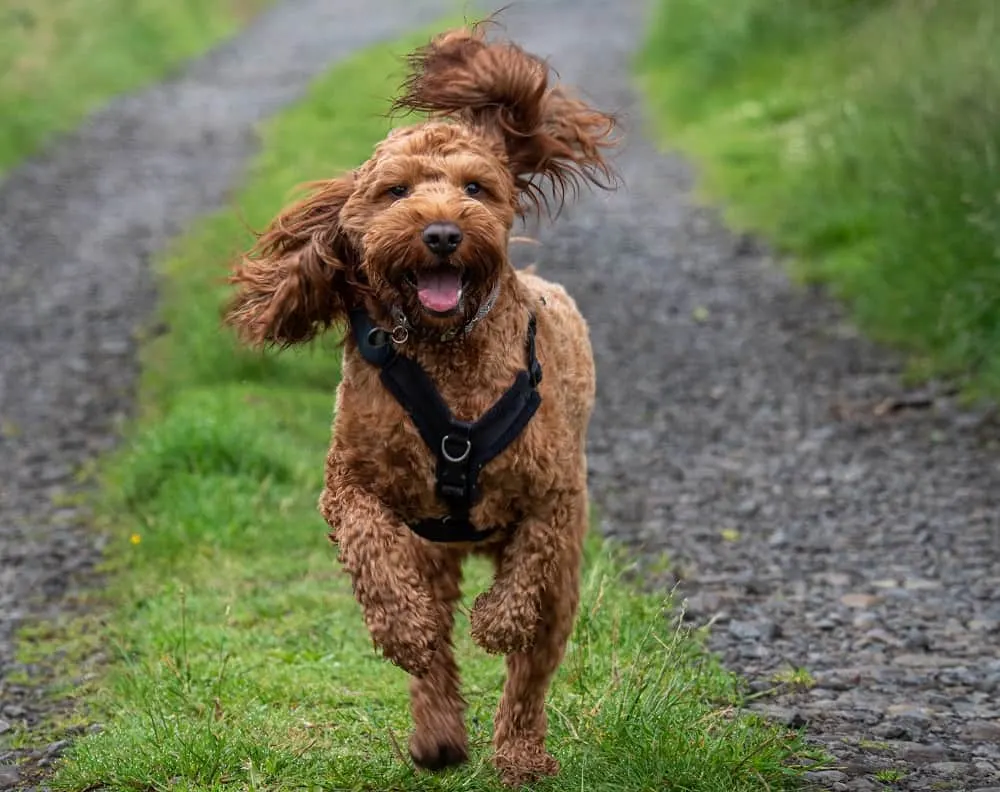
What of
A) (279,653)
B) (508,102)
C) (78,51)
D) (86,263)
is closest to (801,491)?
(279,653)

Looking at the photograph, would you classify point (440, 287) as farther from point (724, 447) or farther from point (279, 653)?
point (724, 447)

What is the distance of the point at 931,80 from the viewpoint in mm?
11211

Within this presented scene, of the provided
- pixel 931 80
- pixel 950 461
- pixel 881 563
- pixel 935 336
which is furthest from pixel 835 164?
pixel 881 563

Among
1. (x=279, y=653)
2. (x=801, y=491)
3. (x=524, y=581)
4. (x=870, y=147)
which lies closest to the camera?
(x=524, y=581)

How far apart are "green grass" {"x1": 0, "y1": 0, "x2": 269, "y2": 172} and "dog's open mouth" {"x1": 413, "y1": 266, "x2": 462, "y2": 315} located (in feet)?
46.4

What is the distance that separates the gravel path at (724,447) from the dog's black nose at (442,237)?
76.4 inches

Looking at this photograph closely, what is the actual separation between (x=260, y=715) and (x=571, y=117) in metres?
2.14

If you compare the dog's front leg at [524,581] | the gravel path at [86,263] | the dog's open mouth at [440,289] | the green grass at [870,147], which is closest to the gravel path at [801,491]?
the green grass at [870,147]

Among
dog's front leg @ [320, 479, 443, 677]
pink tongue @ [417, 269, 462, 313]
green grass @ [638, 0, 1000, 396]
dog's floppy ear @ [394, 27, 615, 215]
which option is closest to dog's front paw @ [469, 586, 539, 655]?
dog's front leg @ [320, 479, 443, 677]

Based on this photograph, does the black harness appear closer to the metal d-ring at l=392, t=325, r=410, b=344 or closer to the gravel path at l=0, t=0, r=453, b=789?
the metal d-ring at l=392, t=325, r=410, b=344

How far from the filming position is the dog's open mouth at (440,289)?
4.25 meters

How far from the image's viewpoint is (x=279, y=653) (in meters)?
6.19

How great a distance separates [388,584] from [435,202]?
3.25ft

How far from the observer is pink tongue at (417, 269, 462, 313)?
4262 mm
